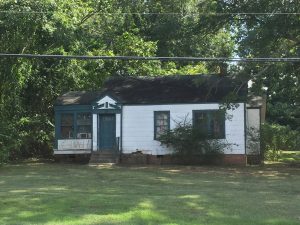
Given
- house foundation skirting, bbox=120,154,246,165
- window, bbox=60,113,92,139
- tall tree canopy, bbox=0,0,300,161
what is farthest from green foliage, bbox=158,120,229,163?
window, bbox=60,113,92,139

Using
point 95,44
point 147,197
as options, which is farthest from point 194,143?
point 147,197

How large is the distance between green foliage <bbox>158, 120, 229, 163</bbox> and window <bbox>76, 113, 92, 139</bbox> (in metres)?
4.75

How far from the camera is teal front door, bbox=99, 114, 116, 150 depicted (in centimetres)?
2841

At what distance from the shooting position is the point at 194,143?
26.4 m

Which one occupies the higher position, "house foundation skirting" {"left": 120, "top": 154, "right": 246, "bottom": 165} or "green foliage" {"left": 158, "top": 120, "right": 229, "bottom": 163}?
"green foliage" {"left": 158, "top": 120, "right": 229, "bottom": 163}

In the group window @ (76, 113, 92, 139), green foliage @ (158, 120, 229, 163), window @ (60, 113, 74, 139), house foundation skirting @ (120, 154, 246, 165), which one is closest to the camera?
green foliage @ (158, 120, 229, 163)

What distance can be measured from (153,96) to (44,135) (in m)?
7.57

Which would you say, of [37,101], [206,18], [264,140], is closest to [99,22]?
[37,101]

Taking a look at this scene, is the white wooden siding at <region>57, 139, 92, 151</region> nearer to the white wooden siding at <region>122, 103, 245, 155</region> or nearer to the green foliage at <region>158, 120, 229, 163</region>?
the white wooden siding at <region>122, 103, 245, 155</region>

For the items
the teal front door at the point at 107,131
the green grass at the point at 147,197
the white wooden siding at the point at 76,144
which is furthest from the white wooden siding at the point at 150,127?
the green grass at the point at 147,197

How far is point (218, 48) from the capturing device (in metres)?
42.4

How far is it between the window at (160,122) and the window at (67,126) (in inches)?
194

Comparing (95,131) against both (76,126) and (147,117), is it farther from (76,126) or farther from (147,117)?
(147,117)

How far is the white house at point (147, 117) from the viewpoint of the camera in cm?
2733
